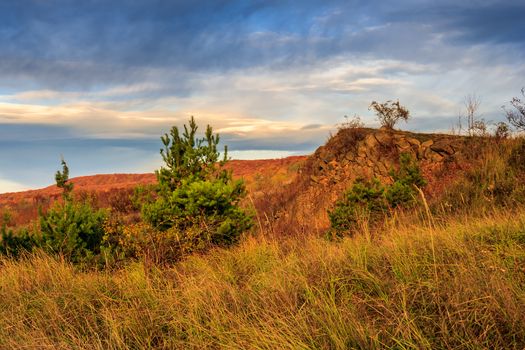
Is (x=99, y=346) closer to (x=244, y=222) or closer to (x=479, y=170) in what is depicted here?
(x=244, y=222)

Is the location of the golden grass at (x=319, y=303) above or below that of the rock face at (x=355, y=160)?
below

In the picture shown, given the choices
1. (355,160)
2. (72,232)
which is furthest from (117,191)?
(72,232)

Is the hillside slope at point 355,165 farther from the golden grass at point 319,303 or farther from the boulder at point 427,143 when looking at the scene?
the golden grass at point 319,303

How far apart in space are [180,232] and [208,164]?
2198 mm

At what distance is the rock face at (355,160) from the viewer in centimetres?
1453

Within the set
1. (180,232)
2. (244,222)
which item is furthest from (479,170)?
(180,232)

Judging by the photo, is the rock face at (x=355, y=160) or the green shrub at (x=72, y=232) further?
the rock face at (x=355, y=160)

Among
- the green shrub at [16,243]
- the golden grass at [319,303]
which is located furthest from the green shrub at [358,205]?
the green shrub at [16,243]

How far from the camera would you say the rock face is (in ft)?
47.7

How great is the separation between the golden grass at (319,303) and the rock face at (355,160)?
9126 millimetres

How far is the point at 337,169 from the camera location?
16453 mm

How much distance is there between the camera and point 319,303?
3.37m

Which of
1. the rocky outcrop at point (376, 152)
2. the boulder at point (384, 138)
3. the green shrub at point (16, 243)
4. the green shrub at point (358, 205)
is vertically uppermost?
the boulder at point (384, 138)

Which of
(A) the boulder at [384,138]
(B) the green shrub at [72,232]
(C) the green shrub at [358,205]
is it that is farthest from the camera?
(A) the boulder at [384,138]
